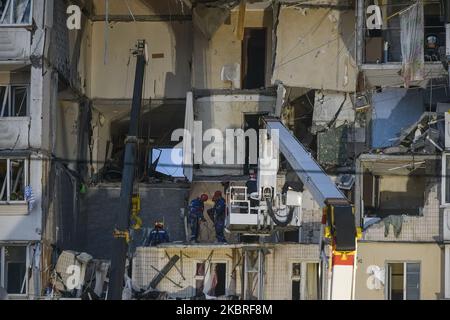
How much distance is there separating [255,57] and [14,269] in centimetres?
1046

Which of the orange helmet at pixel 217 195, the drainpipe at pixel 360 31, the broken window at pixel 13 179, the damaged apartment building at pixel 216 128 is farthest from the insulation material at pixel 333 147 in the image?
the broken window at pixel 13 179

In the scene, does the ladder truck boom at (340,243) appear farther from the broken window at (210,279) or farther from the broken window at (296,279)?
the broken window at (210,279)

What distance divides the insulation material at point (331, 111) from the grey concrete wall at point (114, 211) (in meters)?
4.54

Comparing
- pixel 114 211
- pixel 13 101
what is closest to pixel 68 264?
pixel 114 211

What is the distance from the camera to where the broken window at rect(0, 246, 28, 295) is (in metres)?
42.8

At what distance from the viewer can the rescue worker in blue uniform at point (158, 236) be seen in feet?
144

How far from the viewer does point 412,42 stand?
45.2 m

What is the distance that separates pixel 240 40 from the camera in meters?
47.3

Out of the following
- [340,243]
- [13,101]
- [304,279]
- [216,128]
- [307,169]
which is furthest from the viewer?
[216,128]

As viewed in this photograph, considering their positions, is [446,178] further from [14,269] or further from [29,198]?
[14,269]
